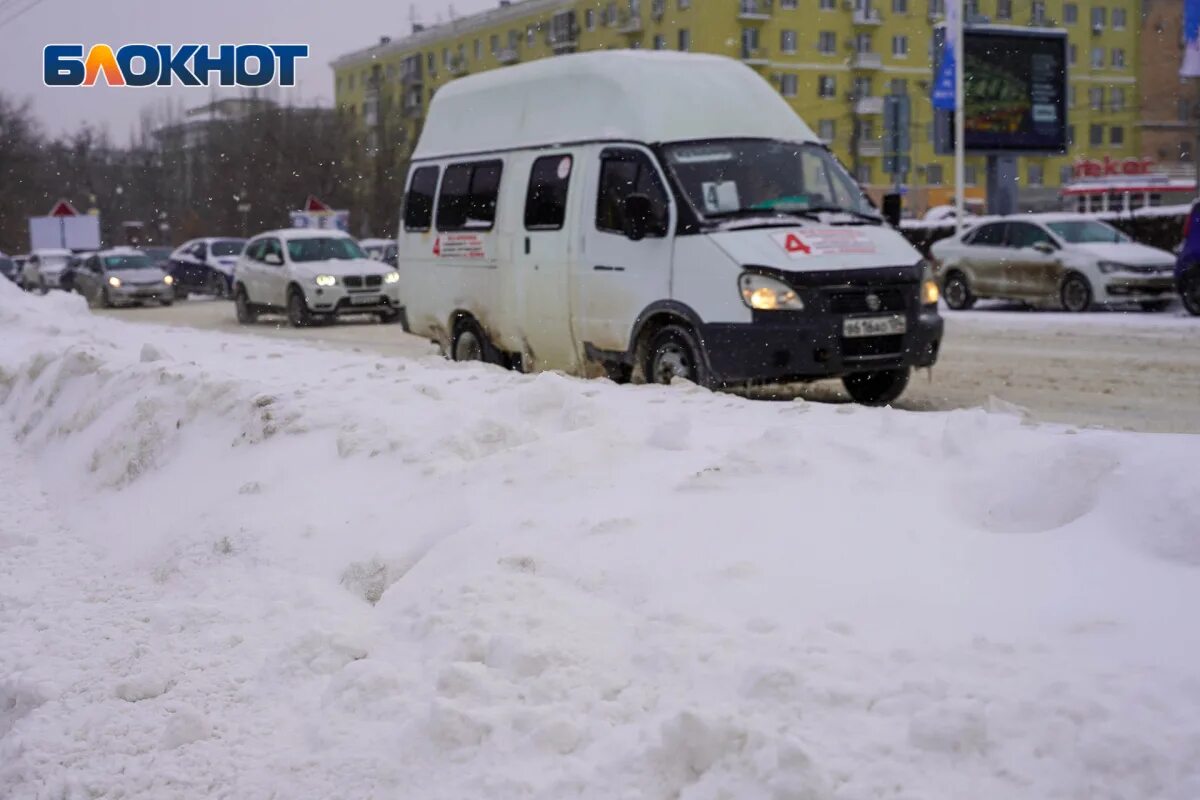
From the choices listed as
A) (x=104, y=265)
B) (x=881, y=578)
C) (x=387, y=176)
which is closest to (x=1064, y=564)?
(x=881, y=578)

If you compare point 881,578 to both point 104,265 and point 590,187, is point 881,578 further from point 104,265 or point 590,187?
point 104,265

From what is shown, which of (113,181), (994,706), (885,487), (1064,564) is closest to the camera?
(994,706)

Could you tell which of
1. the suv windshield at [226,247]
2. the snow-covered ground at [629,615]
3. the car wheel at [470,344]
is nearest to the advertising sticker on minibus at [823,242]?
the snow-covered ground at [629,615]

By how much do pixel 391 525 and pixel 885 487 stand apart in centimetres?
197

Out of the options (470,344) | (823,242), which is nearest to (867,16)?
(470,344)

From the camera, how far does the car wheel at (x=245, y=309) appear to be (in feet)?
83.4

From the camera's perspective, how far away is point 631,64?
10781mm

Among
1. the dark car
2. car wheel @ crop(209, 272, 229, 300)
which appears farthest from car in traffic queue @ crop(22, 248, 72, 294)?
the dark car

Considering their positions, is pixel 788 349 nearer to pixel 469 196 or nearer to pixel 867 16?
pixel 469 196

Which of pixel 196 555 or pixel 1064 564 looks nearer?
pixel 1064 564

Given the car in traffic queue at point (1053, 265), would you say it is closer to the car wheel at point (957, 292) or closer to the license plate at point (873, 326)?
the car wheel at point (957, 292)

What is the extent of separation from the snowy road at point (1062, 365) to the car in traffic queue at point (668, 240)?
126cm

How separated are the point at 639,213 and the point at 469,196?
2.62 meters

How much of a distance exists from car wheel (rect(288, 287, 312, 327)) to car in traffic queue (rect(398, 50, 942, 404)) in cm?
1156
